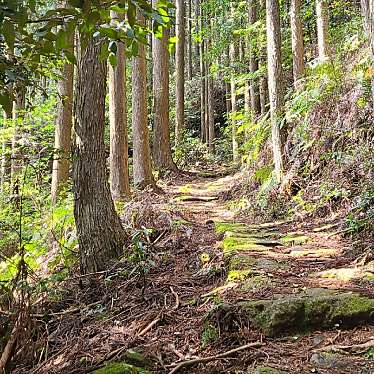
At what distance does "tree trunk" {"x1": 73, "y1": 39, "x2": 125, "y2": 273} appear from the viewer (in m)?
5.86

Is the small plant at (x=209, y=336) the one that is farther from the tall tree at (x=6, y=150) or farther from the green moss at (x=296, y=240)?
the green moss at (x=296, y=240)

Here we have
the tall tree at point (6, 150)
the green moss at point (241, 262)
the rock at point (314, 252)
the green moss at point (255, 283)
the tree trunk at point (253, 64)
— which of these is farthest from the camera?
the tree trunk at point (253, 64)

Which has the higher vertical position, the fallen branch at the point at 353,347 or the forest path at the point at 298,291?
the forest path at the point at 298,291

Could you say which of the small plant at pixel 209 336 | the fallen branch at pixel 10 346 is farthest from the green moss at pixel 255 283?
the fallen branch at pixel 10 346

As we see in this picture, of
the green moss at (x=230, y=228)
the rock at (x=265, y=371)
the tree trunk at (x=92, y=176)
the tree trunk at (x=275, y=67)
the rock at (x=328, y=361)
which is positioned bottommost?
the rock at (x=265, y=371)

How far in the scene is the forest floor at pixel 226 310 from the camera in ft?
10.3

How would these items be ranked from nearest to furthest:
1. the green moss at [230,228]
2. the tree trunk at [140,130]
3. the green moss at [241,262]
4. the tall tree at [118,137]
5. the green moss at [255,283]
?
the green moss at [255,283], the green moss at [241,262], the green moss at [230,228], the tall tree at [118,137], the tree trunk at [140,130]

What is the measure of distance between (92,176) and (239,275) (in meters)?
2.44

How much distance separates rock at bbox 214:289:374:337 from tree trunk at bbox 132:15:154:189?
836 centimetres

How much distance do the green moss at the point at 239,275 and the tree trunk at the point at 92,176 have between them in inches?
76.1

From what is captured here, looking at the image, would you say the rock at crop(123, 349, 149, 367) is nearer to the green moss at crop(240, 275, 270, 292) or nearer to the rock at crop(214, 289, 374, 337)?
the rock at crop(214, 289, 374, 337)

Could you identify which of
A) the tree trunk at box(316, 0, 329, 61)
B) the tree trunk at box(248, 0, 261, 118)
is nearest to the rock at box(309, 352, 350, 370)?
the tree trunk at box(316, 0, 329, 61)

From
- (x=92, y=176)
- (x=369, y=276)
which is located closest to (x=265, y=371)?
(x=369, y=276)

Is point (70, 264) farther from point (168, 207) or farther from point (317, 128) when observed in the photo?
point (317, 128)
